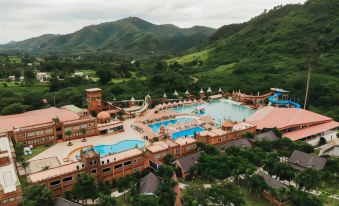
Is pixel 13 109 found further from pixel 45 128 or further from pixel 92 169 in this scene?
pixel 92 169

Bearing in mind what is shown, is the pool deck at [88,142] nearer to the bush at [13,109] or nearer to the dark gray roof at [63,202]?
the dark gray roof at [63,202]

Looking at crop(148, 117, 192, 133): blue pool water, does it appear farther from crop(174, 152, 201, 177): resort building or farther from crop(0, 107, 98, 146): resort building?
crop(174, 152, 201, 177): resort building

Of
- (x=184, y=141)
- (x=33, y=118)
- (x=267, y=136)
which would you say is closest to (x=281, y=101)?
(x=267, y=136)

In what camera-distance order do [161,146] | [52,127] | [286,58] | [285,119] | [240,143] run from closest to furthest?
[161,146] → [240,143] → [52,127] → [285,119] → [286,58]

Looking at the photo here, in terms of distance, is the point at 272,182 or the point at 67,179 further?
the point at 67,179

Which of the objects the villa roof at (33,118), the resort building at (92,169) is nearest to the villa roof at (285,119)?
the resort building at (92,169)

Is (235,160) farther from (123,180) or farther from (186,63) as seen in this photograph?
(186,63)

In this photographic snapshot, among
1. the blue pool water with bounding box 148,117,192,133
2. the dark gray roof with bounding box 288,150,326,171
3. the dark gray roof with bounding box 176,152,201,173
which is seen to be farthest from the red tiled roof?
the blue pool water with bounding box 148,117,192,133
